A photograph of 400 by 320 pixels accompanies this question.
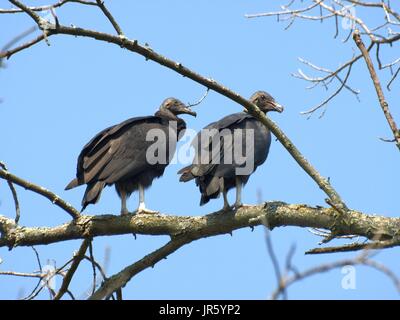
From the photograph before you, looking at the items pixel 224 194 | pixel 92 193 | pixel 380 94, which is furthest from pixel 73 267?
pixel 380 94

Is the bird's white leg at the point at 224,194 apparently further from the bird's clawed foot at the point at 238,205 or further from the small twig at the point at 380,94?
the small twig at the point at 380,94

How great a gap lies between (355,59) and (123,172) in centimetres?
179

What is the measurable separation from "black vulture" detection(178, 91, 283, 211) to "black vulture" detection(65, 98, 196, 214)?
0.32m

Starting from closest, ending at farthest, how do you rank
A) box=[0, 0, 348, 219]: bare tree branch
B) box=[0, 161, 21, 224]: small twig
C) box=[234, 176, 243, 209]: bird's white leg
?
box=[0, 0, 348, 219]: bare tree branch, box=[0, 161, 21, 224]: small twig, box=[234, 176, 243, 209]: bird's white leg

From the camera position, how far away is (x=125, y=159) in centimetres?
522

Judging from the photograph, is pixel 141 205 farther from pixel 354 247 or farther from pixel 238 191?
pixel 354 247

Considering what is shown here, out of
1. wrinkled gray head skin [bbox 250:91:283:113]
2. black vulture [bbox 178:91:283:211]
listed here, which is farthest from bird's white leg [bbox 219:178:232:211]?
wrinkled gray head skin [bbox 250:91:283:113]

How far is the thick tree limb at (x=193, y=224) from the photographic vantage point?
165 inches

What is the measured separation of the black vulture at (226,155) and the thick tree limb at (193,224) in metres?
0.32

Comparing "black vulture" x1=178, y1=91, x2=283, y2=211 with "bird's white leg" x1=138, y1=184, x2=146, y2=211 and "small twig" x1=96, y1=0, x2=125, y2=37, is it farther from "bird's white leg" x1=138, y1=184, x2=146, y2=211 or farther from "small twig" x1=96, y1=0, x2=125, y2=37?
"small twig" x1=96, y1=0, x2=125, y2=37

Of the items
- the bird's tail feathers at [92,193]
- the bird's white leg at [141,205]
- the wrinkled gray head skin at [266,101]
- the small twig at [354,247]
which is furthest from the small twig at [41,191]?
the wrinkled gray head skin at [266,101]

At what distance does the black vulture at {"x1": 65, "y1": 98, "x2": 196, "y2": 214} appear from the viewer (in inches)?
200
